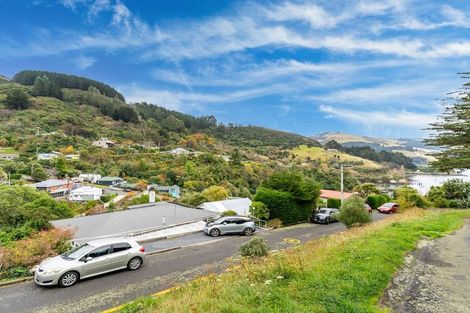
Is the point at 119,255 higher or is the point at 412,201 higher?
the point at 119,255

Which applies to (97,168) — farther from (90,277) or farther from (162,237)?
(90,277)

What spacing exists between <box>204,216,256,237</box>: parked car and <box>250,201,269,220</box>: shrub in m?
3.81

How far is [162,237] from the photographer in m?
19.0

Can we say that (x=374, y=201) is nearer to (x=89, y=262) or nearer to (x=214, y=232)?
(x=214, y=232)

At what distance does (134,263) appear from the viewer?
12.7m

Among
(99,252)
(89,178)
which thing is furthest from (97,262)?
(89,178)

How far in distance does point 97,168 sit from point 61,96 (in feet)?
284

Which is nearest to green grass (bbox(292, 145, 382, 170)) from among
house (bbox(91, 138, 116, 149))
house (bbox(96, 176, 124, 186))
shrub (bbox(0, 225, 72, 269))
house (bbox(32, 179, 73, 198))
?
house (bbox(91, 138, 116, 149))

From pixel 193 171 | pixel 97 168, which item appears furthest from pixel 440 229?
pixel 97 168

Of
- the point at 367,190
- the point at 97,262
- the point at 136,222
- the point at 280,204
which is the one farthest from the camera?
the point at 367,190

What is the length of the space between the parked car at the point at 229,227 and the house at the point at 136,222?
1815mm

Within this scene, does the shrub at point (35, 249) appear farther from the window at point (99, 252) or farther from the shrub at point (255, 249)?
the shrub at point (255, 249)

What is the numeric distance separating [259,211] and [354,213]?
27.7 ft

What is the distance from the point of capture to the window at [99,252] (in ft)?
38.4
